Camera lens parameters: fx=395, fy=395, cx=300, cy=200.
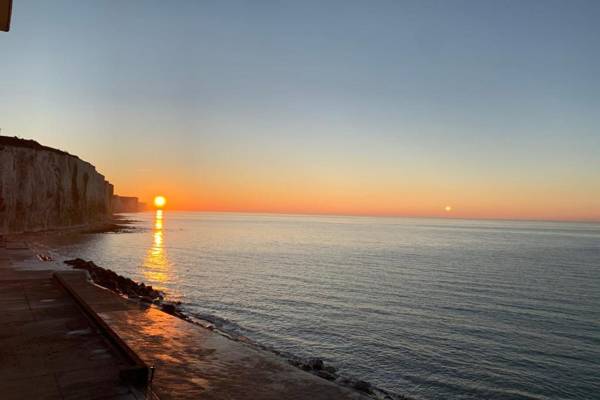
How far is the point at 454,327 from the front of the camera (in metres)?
20.8

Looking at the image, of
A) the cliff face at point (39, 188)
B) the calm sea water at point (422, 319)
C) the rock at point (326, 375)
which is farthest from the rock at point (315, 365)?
the cliff face at point (39, 188)

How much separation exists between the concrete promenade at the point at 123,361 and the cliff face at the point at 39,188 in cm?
5343

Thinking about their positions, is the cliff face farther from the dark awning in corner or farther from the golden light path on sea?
the dark awning in corner

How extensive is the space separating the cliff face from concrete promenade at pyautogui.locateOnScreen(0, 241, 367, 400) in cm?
5343

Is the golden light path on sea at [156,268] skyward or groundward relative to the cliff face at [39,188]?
groundward

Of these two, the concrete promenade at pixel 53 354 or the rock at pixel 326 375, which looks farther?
the rock at pixel 326 375

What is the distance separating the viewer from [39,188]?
62781mm

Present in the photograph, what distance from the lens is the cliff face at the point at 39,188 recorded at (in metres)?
54.9

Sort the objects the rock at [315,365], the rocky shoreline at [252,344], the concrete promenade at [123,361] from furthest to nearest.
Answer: the rock at [315,365] → the rocky shoreline at [252,344] → the concrete promenade at [123,361]

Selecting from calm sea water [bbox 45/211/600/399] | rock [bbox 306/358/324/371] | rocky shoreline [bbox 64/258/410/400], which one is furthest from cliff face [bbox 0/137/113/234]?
rock [bbox 306/358/324/371]

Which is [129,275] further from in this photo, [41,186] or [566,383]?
[41,186]

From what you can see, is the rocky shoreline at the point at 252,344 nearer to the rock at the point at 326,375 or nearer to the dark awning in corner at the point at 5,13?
the rock at the point at 326,375

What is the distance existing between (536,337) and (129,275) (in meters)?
32.5

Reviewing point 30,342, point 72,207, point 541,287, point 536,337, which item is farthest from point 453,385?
point 72,207
